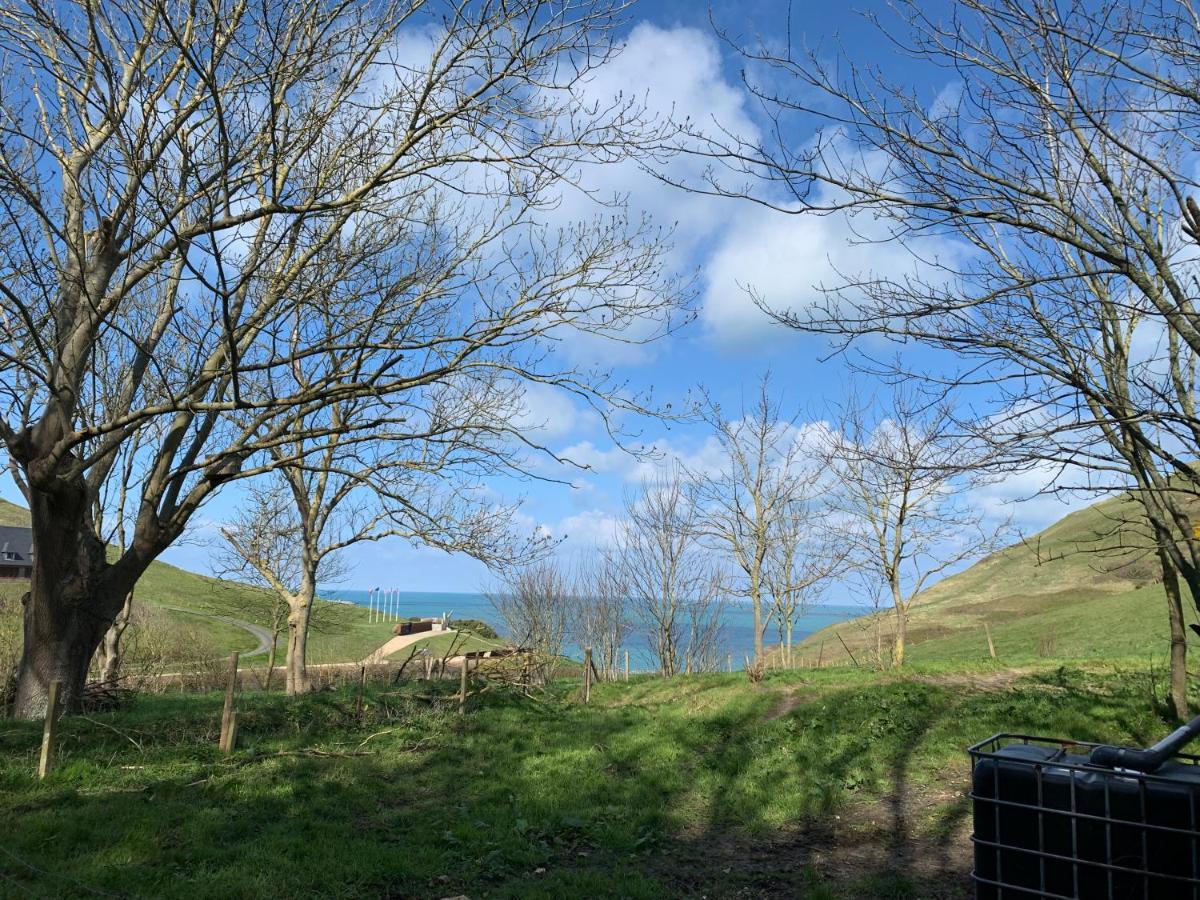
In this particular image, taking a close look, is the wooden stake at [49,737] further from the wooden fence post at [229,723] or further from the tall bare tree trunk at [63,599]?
the tall bare tree trunk at [63,599]

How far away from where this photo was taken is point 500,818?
7.06 metres

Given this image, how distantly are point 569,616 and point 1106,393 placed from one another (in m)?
31.7

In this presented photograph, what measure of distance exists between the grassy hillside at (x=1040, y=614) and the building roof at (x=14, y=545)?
51465 millimetres

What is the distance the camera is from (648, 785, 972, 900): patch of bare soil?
17.7 feet

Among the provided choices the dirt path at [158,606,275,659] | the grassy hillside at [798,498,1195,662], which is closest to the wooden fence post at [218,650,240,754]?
the grassy hillside at [798,498,1195,662]

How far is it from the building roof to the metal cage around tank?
64108 millimetres

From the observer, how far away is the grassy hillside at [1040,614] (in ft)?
79.9

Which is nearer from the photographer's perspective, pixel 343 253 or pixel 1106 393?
pixel 1106 393

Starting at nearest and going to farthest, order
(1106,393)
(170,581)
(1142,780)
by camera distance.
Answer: (1142,780)
(1106,393)
(170,581)

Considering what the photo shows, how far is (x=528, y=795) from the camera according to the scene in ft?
26.0

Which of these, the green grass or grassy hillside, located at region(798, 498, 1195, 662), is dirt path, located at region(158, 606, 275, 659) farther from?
the green grass

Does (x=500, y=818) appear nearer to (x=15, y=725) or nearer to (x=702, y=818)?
(x=702, y=818)

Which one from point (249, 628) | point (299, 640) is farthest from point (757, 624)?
point (249, 628)

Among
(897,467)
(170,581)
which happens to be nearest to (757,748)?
(897,467)
